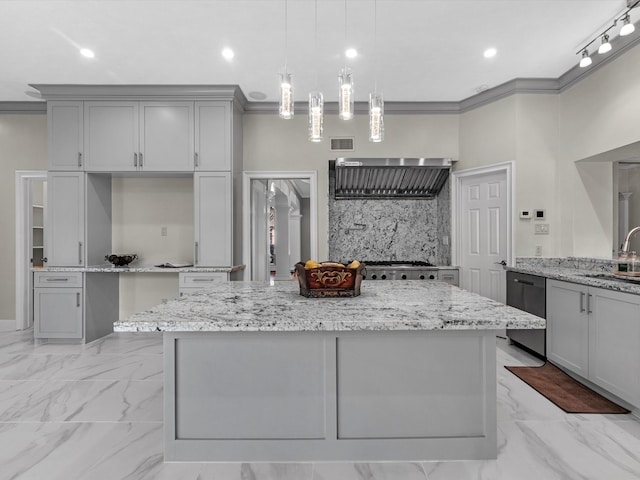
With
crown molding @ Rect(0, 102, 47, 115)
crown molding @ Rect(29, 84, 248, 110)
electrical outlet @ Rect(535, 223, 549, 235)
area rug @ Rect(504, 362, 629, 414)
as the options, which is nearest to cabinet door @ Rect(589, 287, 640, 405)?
area rug @ Rect(504, 362, 629, 414)

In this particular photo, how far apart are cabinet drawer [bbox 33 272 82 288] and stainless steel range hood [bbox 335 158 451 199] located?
3.34 m

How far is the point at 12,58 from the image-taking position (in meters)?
3.50

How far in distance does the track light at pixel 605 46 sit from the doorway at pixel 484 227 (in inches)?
54.0

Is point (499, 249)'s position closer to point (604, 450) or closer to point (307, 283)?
point (604, 450)

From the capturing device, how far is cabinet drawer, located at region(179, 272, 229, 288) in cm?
409

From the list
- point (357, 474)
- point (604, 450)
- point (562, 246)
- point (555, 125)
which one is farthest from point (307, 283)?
point (555, 125)

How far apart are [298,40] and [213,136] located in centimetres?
154

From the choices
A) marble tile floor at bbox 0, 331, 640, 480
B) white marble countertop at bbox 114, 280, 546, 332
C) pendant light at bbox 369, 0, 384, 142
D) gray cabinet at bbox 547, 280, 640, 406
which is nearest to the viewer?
white marble countertop at bbox 114, 280, 546, 332

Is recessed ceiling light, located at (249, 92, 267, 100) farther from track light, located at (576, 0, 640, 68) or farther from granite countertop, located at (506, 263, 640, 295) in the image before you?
granite countertop, located at (506, 263, 640, 295)

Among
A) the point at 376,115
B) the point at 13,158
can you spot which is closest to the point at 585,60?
the point at 376,115

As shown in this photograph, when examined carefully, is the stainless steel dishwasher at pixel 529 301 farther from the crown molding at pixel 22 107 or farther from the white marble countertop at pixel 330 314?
the crown molding at pixel 22 107

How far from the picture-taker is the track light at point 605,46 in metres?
2.83

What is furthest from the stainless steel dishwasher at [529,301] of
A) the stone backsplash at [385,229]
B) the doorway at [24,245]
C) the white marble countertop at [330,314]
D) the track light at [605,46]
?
the doorway at [24,245]

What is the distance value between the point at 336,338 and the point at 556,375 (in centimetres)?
248
